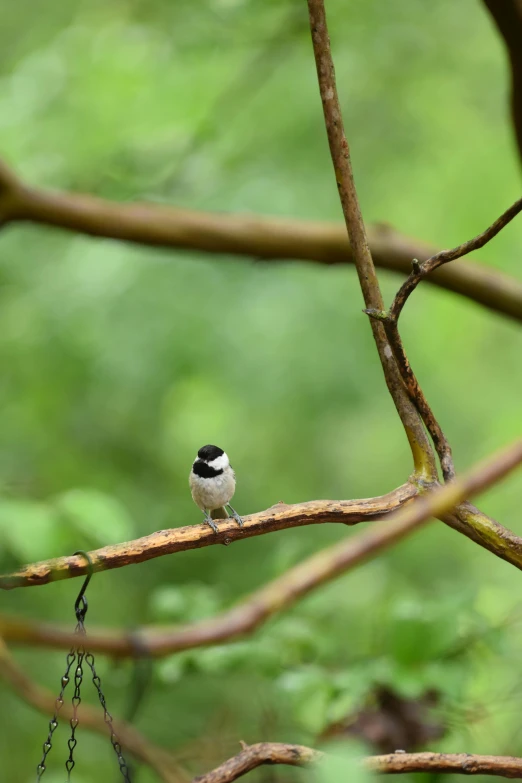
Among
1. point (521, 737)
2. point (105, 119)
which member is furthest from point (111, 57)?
point (521, 737)

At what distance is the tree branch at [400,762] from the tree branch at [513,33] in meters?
1.91

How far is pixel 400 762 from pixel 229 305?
3488 mm

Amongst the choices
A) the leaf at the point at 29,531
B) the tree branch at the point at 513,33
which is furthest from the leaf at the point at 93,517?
the tree branch at the point at 513,33

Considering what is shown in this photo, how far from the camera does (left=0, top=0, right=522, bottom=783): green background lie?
4129 mm

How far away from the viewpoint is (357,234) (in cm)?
172

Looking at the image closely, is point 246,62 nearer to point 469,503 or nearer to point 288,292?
point 288,292

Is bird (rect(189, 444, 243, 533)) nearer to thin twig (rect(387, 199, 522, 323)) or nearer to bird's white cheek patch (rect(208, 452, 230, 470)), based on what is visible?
bird's white cheek patch (rect(208, 452, 230, 470))

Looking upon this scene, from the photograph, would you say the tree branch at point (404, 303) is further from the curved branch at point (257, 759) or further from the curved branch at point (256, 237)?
the curved branch at point (256, 237)

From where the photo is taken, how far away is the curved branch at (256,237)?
3.02m

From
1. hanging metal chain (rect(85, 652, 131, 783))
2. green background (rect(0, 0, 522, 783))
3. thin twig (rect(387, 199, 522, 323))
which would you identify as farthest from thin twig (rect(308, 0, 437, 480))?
green background (rect(0, 0, 522, 783))

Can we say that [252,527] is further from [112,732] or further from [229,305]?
[229,305]

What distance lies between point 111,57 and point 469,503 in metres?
3.48

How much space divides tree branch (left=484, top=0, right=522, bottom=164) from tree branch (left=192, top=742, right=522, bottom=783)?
6.28 ft

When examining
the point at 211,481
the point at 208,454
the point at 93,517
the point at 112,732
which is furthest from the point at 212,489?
the point at 112,732
